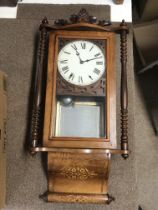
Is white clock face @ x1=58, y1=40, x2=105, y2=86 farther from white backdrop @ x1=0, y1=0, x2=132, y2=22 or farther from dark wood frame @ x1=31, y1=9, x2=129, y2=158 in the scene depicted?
white backdrop @ x1=0, y1=0, x2=132, y2=22

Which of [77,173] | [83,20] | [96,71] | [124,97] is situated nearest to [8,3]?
[83,20]

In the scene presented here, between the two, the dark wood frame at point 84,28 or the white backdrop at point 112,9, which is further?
the white backdrop at point 112,9

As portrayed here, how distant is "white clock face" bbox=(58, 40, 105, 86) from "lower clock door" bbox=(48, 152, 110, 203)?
277mm

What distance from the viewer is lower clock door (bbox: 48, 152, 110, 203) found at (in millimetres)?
1026

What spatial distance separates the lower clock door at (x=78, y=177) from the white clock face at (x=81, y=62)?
10.9 inches

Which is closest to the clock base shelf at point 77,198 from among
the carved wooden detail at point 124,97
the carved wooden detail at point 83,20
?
the carved wooden detail at point 124,97

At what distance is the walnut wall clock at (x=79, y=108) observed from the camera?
1023mm

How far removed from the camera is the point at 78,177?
3.49ft

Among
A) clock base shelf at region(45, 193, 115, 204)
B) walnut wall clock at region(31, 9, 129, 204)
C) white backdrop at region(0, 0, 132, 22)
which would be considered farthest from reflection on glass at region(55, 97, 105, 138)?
white backdrop at region(0, 0, 132, 22)

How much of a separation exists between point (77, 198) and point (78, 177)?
8cm

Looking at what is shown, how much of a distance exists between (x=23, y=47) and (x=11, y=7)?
0.65 feet

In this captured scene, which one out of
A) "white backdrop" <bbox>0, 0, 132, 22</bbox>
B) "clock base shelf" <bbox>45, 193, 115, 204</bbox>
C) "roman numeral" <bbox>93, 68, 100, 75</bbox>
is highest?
"white backdrop" <bbox>0, 0, 132, 22</bbox>

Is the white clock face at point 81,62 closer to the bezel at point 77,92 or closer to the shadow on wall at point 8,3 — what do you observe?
the bezel at point 77,92

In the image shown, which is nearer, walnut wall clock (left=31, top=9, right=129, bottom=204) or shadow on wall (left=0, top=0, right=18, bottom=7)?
walnut wall clock (left=31, top=9, right=129, bottom=204)
